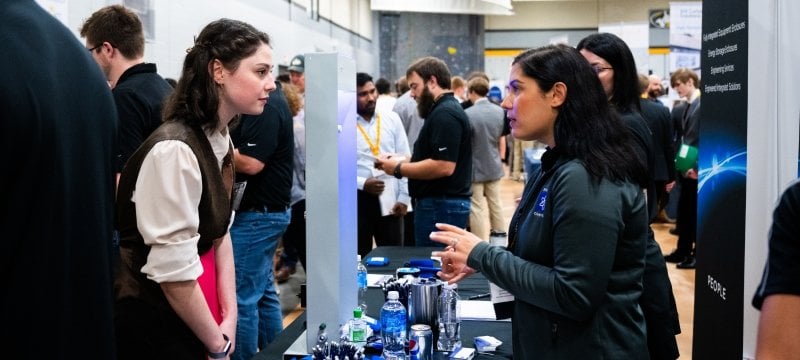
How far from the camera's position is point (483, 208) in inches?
233

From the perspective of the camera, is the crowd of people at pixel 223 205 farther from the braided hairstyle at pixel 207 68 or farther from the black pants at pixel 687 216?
the black pants at pixel 687 216

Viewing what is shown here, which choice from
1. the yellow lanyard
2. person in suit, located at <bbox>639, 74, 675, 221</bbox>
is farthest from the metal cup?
the yellow lanyard

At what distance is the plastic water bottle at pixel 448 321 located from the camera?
6.79 ft

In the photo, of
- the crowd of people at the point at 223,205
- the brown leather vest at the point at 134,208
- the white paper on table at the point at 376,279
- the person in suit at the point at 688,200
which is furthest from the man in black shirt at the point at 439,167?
the person in suit at the point at 688,200

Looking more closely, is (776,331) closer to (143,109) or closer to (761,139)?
(761,139)

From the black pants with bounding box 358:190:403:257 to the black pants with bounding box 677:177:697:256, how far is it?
123 inches

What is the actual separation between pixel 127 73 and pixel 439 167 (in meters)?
1.82

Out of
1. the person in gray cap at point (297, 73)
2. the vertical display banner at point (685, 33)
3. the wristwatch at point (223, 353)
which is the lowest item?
the wristwatch at point (223, 353)

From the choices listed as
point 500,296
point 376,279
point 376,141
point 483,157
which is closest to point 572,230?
point 500,296

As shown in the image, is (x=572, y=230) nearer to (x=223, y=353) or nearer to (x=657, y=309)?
(x=657, y=309)

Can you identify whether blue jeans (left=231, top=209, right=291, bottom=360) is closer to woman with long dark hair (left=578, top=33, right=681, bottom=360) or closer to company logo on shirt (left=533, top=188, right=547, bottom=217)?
woman with long dark hair (left=578, top=33, right=681, bottom=360)

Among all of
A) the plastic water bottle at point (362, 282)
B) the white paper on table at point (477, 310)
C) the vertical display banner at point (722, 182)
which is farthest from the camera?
the plastic water bottle at point (362, 282)

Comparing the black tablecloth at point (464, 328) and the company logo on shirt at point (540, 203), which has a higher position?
the company logo on shirt at point (540, 203)

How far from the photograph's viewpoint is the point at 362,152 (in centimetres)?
453
